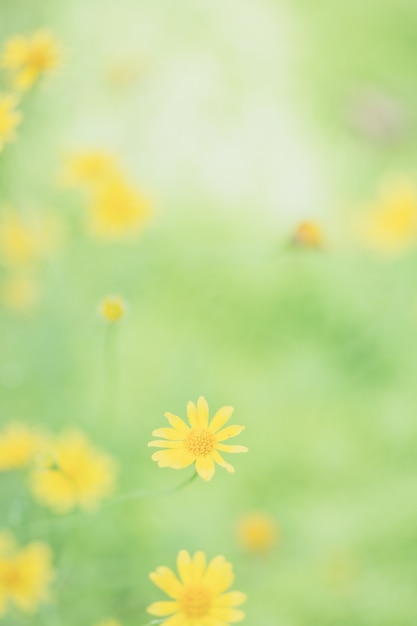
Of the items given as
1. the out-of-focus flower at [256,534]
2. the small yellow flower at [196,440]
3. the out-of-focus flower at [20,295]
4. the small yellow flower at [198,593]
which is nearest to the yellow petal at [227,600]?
the small yellow flower at [198,593]

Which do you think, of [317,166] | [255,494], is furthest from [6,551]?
[317,166]

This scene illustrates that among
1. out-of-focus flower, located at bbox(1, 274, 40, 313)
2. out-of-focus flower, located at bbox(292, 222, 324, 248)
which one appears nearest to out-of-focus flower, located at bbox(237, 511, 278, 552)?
out-of-focus flower, located at bbox(292, 222, 324, 248)

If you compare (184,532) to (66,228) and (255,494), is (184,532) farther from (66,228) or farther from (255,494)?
(66,228)

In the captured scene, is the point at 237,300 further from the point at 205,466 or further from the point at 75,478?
the point at 205,466

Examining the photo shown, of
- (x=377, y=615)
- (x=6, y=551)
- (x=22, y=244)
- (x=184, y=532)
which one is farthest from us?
(x=22, y=244)

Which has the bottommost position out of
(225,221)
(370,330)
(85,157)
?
(370,330)

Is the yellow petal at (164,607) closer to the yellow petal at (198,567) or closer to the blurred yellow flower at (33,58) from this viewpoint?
the yellow petal at (198,567)
